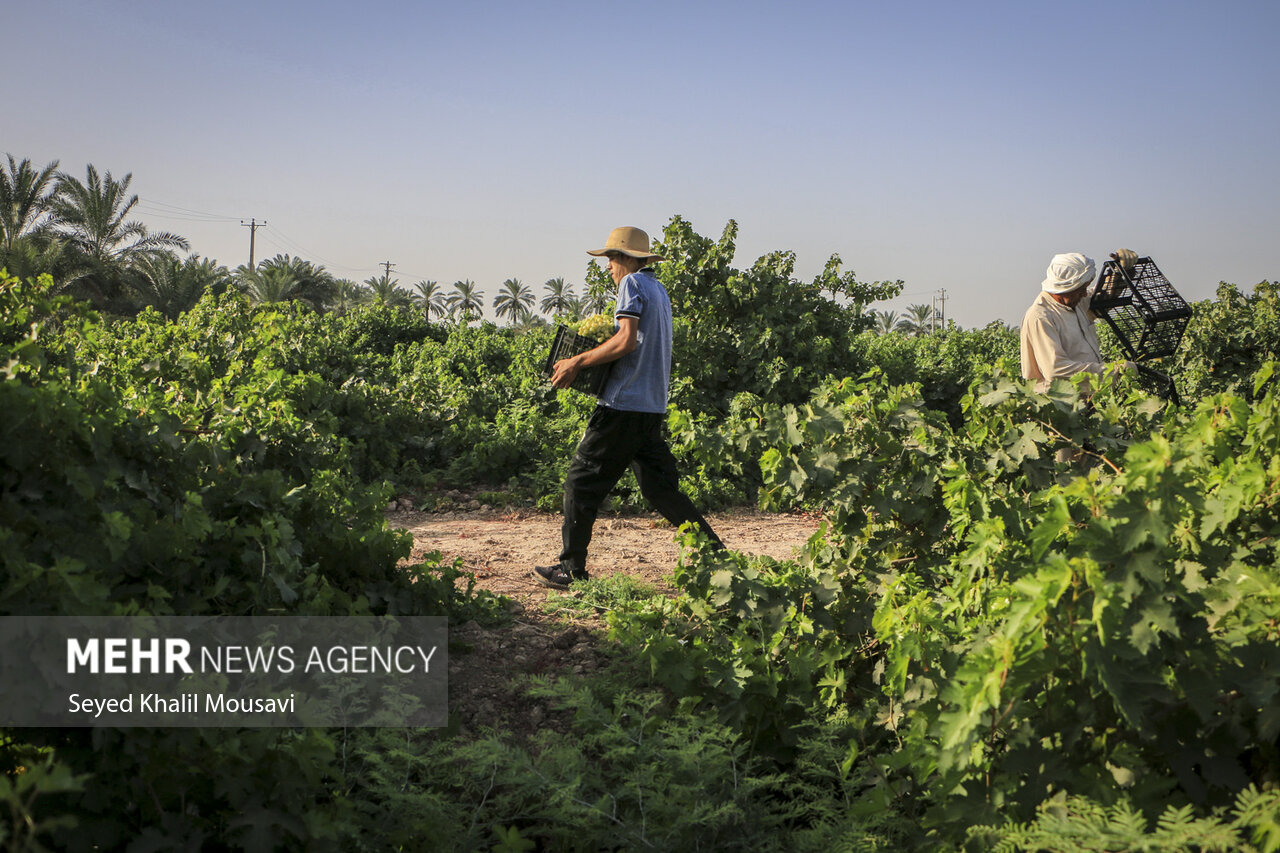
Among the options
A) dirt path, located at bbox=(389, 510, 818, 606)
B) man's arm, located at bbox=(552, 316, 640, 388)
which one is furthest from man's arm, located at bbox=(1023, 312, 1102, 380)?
man's arm, located at bbox=(552, 316, 640, 388)

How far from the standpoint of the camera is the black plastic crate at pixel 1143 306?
18.4ft

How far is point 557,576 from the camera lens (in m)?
4.77

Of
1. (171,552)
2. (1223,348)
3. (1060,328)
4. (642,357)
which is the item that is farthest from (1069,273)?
(1223,348)

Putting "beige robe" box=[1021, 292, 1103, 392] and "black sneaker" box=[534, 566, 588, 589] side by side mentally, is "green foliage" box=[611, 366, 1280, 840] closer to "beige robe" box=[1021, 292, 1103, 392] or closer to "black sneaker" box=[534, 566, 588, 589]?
"beige robe" box=[1021, 292, 1103, 392]

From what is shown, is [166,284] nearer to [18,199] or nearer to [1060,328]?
[18,199]

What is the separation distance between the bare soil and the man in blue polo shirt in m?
0.36

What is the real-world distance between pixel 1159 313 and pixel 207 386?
18.8ft

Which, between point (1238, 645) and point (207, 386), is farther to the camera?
point (207, 386)

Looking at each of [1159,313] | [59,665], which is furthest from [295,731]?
[1159,313]

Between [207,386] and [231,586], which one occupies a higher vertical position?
[207,386]

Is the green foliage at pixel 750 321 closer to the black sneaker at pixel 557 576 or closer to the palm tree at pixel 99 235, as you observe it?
the black sneaker at pixel 557 576

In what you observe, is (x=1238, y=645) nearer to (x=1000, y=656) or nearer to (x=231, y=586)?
(x=1000, y=656)

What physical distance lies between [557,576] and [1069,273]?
121 inches

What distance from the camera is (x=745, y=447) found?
351 centimetres
